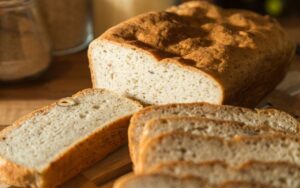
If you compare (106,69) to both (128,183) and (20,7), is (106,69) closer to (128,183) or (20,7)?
(20,7)

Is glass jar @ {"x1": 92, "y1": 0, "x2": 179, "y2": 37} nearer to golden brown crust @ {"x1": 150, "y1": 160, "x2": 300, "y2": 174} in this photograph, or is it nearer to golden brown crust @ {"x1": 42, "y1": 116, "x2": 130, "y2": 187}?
golden brown crust @ {"x1": 42, "y1": 116, "x2": 130, "y2": 187}

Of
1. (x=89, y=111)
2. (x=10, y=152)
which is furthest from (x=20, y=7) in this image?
(x=10, y=152)

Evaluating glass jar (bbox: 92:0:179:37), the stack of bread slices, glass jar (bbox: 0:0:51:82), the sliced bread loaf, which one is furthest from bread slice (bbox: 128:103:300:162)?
glass jar (bbox: 92:0:179:37)

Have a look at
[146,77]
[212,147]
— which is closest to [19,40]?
[146,77]

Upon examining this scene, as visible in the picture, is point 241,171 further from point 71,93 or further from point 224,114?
point 71,93

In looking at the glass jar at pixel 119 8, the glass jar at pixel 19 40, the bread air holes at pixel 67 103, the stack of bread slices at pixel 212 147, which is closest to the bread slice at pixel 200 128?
the stack of bread slices at pixel 212 147

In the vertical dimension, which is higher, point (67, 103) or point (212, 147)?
point (212, 147)

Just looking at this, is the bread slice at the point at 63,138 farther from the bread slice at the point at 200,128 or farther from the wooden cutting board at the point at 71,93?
the bread slice at the point at 200,128
